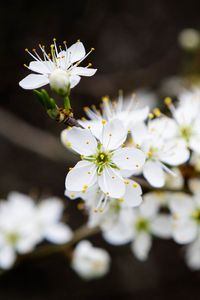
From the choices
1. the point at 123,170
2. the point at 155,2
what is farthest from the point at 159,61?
the point at 123,170

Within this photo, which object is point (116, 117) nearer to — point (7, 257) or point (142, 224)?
point (142, 224)

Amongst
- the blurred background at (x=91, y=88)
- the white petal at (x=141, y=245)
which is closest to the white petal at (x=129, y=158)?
the white petal at (x=141, y=245)

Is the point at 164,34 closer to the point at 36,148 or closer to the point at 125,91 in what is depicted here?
the point at 125,91

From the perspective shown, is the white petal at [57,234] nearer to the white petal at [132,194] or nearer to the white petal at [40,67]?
the white petal at [132,194]

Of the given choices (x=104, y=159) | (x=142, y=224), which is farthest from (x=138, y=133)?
(x=142, y=224)

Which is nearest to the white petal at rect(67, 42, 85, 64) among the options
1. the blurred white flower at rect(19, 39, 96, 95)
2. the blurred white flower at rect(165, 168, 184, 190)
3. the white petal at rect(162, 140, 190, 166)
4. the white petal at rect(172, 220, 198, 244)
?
the blurred white flower at rect(19, 39, 96, 95)

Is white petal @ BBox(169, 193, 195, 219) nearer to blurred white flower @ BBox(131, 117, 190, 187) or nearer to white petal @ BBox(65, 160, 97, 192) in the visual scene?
blurred white flower @ BBox(131, 117, 190, 187)
